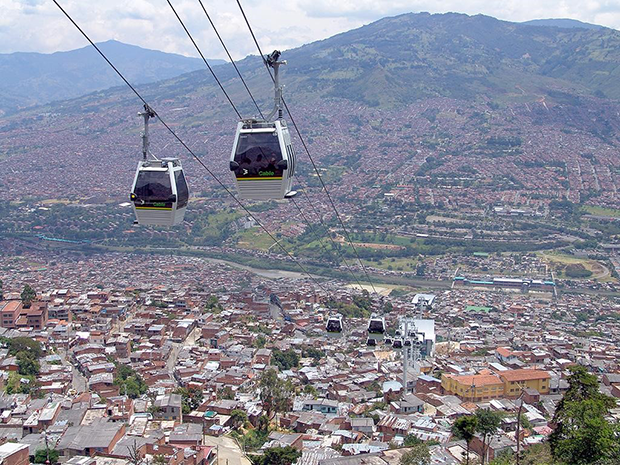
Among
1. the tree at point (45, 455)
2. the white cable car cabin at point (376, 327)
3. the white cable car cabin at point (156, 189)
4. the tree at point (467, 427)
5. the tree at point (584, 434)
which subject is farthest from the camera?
the white cable car cabin at point (376, 327)

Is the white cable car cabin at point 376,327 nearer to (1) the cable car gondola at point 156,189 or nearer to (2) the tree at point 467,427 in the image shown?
(2) the tree at point 467,427

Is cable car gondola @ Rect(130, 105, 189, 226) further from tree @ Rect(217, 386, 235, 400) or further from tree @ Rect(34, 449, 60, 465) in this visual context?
tree @ Rect(217, 386, 235, 400)

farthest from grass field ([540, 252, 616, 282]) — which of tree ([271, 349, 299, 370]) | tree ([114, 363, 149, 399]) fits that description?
tree ([114, 363, 149, 399])

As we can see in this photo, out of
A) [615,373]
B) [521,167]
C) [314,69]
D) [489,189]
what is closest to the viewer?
[615,373]

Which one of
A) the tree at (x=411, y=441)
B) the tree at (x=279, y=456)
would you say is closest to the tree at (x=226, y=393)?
the tree at (x=279, y=456)

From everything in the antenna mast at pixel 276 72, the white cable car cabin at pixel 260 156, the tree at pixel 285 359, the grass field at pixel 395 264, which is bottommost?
the grass field at pixel 395 264

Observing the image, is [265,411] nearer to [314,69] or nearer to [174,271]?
[174,271]

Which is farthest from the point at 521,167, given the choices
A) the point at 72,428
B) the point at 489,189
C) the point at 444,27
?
the point at 444,27
